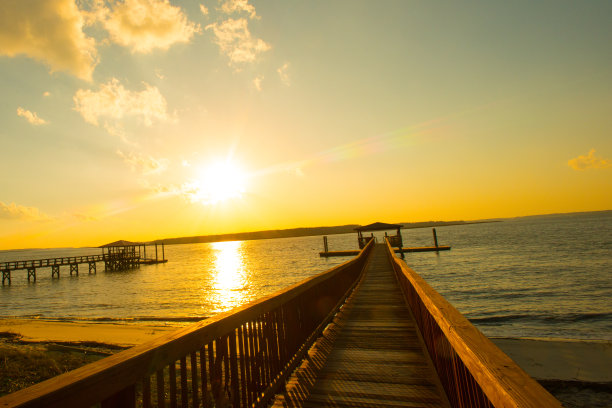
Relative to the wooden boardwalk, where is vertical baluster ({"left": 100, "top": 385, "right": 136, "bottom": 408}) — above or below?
above

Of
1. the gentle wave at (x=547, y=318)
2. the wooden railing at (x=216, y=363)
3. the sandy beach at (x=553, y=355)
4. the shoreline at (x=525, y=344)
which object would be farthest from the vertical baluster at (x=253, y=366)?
the gentle wave at (x=547, y=318)

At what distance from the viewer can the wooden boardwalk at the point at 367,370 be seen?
131 inches

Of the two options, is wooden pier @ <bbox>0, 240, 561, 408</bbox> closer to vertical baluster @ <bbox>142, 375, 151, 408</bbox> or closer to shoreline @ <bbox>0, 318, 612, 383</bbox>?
vertical baluster @ <bbox>142, 375, 151, 408</bbox>

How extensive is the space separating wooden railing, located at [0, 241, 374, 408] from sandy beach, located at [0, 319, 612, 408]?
447 centimetres

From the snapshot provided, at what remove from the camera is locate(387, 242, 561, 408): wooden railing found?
1182 mm

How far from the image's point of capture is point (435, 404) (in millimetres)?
3180

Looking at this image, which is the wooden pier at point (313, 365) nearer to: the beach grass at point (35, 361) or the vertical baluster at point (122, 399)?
the vertical baluster at point (122, 399)

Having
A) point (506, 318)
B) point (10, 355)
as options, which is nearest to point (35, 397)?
point (10, 355)

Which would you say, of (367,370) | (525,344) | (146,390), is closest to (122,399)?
(146,390)

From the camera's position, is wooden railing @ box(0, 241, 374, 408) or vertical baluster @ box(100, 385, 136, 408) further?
vertical baluster @ box(100, 385, 136, 408)

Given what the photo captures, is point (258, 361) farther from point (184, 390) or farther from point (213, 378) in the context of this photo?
point (184, 390)

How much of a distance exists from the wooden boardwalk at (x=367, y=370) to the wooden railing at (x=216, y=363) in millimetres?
243

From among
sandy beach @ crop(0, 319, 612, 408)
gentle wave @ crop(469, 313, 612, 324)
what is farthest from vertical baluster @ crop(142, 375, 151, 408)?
gentle wave @ crop(469, 313, 612, 324)

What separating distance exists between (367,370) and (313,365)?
2.29 ft
